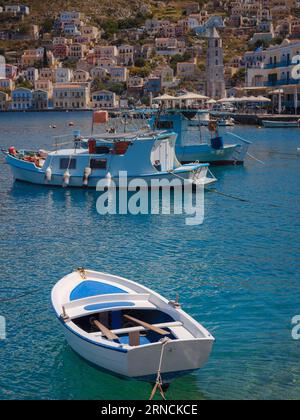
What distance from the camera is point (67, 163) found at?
2912 centimetres

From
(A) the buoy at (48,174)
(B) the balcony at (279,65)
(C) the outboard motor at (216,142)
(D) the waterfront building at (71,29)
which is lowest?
(A) the buoy at (48,174)

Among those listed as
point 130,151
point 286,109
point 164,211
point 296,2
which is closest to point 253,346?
point 164,211

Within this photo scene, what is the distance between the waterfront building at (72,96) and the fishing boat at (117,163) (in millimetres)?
121032

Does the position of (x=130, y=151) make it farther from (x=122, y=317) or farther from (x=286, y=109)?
(x=286, y=109)

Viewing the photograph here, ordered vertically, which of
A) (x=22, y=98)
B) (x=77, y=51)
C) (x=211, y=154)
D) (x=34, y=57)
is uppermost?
(x=77, y=51)

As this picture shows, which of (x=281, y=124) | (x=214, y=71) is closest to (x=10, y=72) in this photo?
(x=214, y=71)

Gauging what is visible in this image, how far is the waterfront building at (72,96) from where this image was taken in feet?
488

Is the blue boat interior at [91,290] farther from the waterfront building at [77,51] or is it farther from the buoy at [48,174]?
the waterfront building at [77,51]

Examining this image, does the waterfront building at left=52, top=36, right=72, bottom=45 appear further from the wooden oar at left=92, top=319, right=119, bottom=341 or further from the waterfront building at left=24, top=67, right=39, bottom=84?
the wooden oar at left=92, top=319, right=119, bottom=341

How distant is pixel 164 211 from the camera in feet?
78.7

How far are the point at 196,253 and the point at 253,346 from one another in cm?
638

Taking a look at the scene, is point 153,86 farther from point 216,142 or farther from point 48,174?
point 48,174

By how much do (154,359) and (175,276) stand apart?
616cm

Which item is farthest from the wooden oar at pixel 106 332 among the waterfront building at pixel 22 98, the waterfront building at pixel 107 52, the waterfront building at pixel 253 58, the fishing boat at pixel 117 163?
the waterfront building at pixel 107 52
